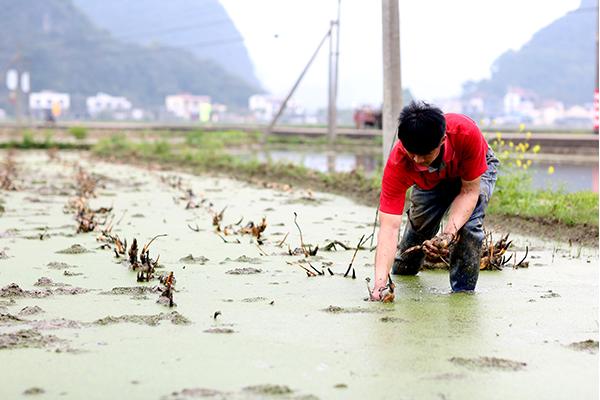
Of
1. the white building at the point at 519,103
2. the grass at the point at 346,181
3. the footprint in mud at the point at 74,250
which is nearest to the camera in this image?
the footprint in mud at the point at 74,250

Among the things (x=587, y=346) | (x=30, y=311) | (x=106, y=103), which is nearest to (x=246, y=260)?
(x=30, y=311)

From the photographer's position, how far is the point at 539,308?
445 centimetres

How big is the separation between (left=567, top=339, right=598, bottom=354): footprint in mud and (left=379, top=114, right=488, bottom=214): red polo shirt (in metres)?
1.06

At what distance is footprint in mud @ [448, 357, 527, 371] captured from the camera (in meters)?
3.36

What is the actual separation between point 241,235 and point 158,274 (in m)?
1.77

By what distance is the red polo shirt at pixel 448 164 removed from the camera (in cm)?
439

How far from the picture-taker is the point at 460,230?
189 inches

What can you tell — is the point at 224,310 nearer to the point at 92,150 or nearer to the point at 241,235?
the point at 241,235

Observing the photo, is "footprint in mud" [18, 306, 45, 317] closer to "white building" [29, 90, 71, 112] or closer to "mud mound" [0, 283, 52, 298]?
"mud mound" [0, 283, 52, 298]

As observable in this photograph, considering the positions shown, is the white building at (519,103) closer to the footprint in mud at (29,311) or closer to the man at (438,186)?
the man at (438,186)

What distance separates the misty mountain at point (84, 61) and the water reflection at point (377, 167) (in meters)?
71.8

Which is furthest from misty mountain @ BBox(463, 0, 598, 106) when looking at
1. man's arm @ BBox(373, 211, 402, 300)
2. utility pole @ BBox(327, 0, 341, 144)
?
man's arm @ BBox(373, 211, 402, 300)

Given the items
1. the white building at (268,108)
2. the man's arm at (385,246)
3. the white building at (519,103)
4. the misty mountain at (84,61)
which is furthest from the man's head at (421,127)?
the misty mountain at (84,61)

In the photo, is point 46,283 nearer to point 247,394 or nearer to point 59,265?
point 59,265
